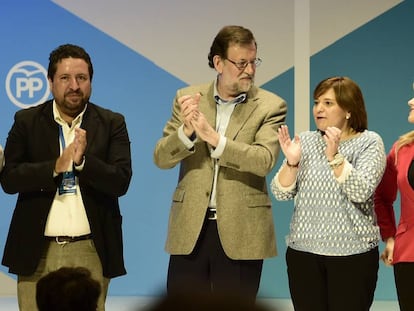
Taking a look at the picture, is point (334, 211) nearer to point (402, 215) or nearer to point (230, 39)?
point (402, 215)

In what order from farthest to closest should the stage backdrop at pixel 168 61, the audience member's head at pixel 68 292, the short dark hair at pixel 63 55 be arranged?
the stage backdrop at pixel 168 61
the short dark hair at pixel 63 55
the audience member's head at pixel 68 292

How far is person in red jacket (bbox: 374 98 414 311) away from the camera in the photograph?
3.41 meters

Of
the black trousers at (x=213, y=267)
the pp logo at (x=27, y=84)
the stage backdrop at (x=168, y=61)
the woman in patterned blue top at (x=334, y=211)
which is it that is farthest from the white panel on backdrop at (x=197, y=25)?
the black trousers at (x=213, y=267)

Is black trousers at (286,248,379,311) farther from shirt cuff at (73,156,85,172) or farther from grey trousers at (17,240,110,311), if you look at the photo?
shirt cuff at (73,156,85,172)

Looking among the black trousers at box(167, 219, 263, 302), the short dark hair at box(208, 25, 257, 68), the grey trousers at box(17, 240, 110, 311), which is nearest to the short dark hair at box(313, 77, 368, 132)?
the short dark hair at box(208, 25, 257, 68)

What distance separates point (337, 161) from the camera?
131 inches

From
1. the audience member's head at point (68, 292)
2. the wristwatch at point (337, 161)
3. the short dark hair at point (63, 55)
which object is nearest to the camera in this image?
the audience member's head at point (68, 292)

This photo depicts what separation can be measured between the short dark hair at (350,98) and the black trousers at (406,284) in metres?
0.63

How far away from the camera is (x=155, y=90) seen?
5930mm

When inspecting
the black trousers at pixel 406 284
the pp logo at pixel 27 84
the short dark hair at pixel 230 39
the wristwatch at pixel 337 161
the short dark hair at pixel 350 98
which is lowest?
the black trousers at pixel 406 284

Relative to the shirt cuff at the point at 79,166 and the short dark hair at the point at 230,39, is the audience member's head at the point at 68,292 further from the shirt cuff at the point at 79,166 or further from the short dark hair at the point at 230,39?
the short dark hair at the point at 230,39

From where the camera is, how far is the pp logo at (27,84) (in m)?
5.88

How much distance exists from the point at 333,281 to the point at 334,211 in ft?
1.00

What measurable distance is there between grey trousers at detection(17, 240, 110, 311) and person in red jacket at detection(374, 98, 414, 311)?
4.28ft
